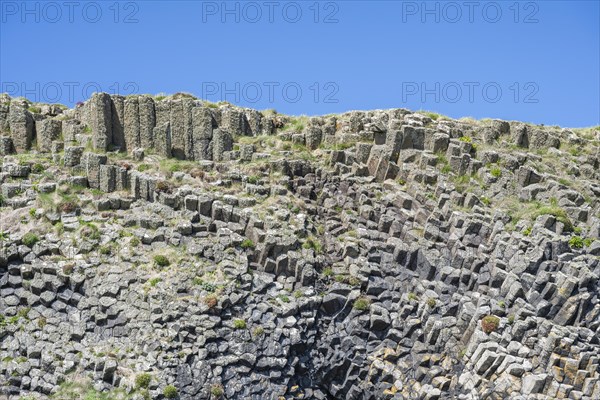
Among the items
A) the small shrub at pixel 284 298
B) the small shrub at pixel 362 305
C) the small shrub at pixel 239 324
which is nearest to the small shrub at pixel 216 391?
the small shrub at pixel 239 324

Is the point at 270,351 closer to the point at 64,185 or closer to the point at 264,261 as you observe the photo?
the point at 264,261

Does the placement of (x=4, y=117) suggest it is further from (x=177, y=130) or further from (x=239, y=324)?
(x=239, y=324)

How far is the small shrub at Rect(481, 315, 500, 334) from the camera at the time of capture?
4138 cm

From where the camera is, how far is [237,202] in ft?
157

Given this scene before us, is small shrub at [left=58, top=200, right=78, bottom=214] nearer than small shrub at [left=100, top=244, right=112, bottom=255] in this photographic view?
No

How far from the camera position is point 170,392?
39188 mm

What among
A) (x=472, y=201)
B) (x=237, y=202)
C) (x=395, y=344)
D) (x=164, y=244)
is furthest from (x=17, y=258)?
(x=472, y=201)

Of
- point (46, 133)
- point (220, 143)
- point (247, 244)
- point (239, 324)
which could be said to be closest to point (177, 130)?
point (220, 143)

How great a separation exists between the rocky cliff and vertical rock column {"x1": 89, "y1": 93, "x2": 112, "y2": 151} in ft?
0.39

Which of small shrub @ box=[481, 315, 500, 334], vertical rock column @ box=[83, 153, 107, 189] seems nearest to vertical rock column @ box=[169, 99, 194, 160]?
vertical rock column @ box=[83, 153, 107, 189]

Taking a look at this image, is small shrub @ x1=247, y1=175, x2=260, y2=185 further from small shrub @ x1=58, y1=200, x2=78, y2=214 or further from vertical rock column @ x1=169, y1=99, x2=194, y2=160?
small shrub @ x1=58, y1=200, x2=78, y2=214

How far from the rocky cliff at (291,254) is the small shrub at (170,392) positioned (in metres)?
0.08

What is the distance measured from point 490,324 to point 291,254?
32.7 ft

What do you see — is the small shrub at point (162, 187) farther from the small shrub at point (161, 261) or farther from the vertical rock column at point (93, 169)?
the small shrub at point (161, 261)
